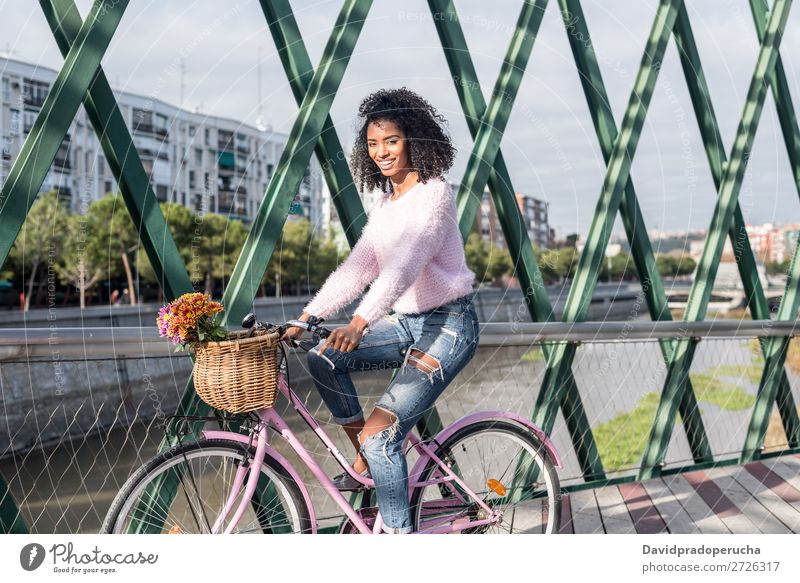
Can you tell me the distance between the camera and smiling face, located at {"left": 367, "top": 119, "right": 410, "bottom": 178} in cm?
270

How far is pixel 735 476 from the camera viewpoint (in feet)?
15.0

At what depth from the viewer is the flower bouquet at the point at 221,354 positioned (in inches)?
92.2

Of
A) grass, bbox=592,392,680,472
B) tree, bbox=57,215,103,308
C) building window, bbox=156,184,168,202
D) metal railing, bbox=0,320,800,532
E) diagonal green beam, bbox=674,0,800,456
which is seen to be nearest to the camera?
metal railing, bbox=0,320,800,532

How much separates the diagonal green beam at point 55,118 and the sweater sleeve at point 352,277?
97 cm

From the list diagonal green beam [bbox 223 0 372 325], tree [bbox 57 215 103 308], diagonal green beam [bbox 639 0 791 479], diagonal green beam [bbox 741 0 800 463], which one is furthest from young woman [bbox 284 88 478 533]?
tree [bbox 57 215 103 308]

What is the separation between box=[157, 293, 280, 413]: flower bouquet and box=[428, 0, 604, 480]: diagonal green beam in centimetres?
152

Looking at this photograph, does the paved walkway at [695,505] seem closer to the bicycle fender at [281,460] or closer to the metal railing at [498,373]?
the metal railing at [498,373]

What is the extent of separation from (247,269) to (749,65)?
3452 mm

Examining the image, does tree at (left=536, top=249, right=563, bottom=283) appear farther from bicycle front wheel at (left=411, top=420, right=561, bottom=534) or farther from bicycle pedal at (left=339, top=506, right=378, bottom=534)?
bicycle pedal at (left=339, top=506, right=378, bottom=534)

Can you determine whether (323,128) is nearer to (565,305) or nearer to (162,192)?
(565,305)

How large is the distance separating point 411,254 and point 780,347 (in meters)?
3.40
